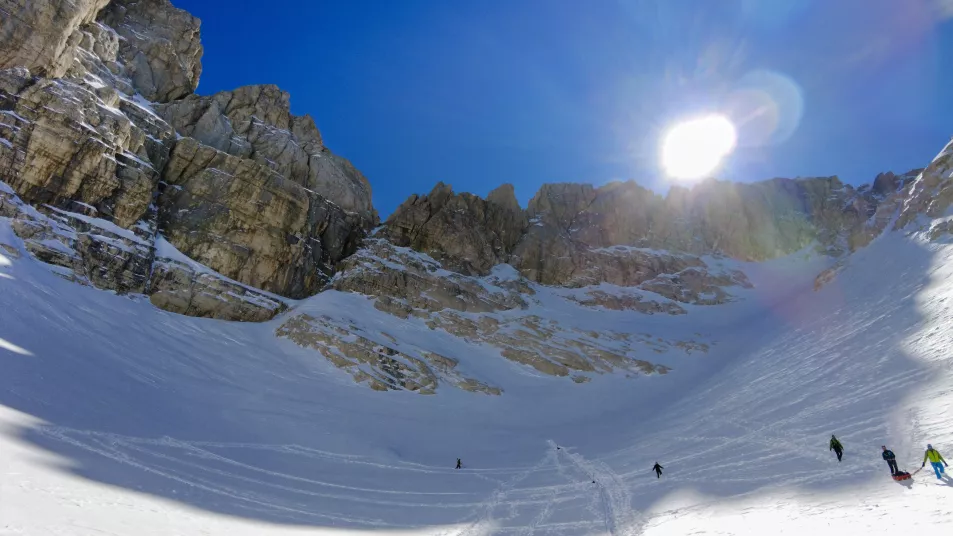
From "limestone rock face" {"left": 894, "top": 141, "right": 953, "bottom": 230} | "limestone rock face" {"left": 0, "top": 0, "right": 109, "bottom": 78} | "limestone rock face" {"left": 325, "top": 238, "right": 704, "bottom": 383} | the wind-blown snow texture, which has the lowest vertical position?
the wind-blown snow texture

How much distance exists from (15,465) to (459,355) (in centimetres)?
4939

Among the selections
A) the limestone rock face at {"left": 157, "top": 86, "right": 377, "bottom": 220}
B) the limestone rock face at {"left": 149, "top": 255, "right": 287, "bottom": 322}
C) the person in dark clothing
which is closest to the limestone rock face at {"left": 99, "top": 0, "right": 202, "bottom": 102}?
the limestone rock face at {"left": 157, "top": 86, "right": 377, "bottom": 220}

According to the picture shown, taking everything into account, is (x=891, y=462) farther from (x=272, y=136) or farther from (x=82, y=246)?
(x=272, y=136)

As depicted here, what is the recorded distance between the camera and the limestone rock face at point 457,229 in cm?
8325

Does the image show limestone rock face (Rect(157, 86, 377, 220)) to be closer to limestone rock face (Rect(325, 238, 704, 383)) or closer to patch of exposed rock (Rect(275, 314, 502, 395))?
limestone rock face (Rect(325, 238, 704, 383))

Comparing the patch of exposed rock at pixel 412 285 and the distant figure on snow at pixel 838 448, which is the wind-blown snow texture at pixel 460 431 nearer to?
the distant figure on snow at pixel 838 448

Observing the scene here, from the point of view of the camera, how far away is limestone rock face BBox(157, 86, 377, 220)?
236 feet

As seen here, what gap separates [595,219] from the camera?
10844 centimetres

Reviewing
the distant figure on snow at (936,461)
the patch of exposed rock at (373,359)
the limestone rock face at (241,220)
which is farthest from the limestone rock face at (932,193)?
the limestone rock face at (241,220)

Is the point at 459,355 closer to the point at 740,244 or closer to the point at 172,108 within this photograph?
the point at 172,108

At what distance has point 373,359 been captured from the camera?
52344mm

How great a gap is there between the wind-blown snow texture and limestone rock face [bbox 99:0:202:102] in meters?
40.1

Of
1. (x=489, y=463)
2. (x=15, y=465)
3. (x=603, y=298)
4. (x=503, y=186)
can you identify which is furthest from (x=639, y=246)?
(x=15, y=465)

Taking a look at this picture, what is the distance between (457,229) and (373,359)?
38864mm
